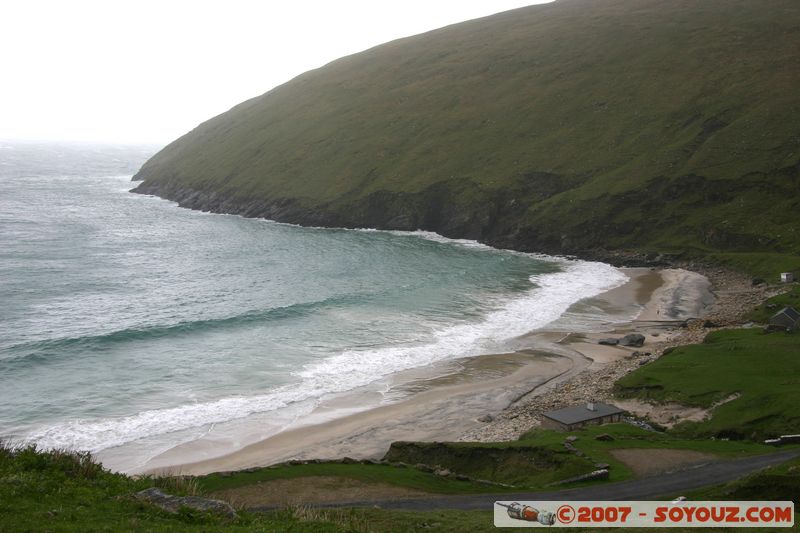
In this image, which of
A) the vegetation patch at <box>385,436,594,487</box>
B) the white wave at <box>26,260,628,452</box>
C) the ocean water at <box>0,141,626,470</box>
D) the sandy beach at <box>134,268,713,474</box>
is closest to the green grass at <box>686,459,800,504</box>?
the vegetation patch at <box>385,436,594,487</box>

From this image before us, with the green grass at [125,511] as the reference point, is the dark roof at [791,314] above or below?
below

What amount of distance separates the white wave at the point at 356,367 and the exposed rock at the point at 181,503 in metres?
18.8

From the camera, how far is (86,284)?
77875 mm

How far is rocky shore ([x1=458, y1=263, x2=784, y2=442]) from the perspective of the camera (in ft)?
141

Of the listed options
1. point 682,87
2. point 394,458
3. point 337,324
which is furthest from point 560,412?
point 682,87

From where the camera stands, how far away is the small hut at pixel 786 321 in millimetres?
51656

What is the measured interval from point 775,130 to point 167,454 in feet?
353

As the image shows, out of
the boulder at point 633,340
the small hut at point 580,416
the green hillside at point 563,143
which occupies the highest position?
the green hillside at point 563,143

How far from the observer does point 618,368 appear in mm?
52094

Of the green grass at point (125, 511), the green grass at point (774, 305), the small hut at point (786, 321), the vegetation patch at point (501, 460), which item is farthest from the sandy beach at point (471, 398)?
the small hut at point (786, 321)

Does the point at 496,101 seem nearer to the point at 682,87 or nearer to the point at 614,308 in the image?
the point at 682,87

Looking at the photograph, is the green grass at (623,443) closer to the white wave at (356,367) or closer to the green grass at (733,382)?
the green grass at (733,382)

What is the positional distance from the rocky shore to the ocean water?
11.7 m

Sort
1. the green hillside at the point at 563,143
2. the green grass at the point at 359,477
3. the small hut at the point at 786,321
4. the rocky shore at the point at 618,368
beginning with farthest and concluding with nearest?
1. the green hillside at the point at 563,143
2. the small hut at the point at 786,321
3. the rocky shore at the point at 618,368
4. the green grass at the point at 359,477
